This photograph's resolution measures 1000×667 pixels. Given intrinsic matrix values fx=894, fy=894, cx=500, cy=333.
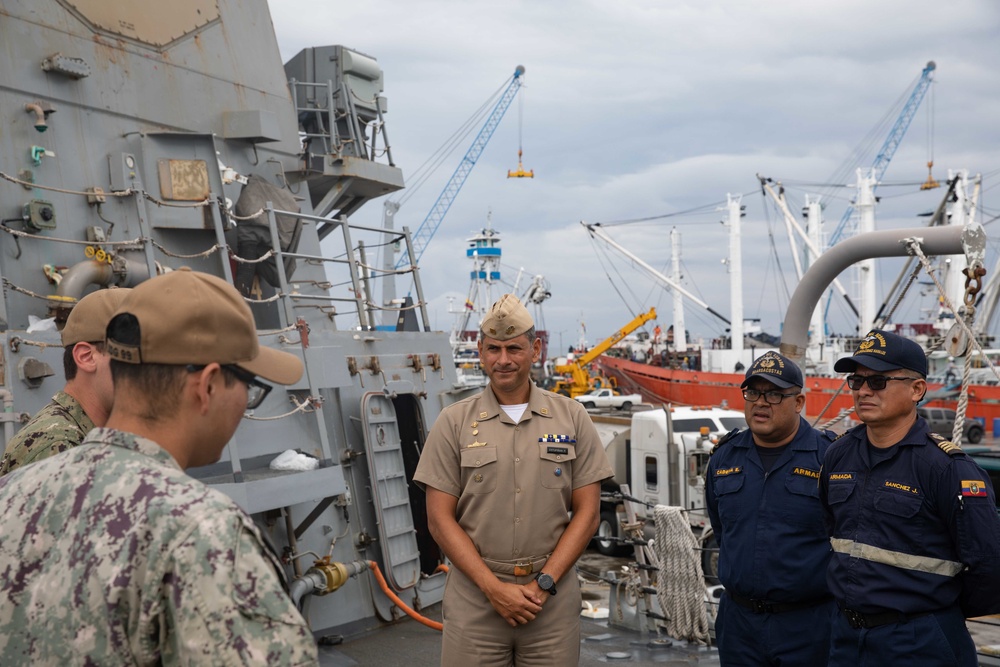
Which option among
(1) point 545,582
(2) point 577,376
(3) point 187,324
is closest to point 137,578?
(3) point 187,324

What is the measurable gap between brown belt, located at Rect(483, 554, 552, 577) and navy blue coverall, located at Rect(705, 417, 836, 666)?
840 mm

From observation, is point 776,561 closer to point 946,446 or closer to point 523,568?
point 946,446

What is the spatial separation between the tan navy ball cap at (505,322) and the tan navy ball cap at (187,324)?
1941 mm

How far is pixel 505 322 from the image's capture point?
3.50 meters

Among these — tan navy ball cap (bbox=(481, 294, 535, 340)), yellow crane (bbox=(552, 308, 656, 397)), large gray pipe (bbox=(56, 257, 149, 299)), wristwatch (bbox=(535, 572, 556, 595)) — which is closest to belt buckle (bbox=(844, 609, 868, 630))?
wristwatch (bbox=(535, 572, 556, 595))

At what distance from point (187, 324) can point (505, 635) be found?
7.14ft

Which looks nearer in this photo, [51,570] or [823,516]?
[51,570]

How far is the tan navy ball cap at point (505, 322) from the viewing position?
3486mm

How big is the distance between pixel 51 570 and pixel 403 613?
5.58 metres

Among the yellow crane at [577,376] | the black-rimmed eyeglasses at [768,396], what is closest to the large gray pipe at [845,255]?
the black-rimmed eyeglasses at [768,396]

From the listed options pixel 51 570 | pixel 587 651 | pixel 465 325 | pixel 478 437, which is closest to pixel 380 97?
pixel 587 651

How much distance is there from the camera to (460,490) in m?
3.45

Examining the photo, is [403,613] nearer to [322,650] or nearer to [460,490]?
[322,650]

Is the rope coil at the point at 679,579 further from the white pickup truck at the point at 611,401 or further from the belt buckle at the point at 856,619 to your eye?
the white pickup truck at the point at 611,401
